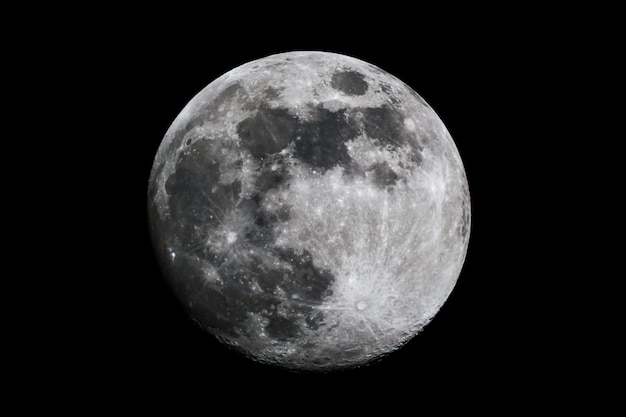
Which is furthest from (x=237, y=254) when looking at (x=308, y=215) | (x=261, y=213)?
(x=308, y=215)

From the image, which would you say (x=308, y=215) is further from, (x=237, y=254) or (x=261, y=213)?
(x=237, y=254)

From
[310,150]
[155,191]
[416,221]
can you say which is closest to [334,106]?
[310,150]

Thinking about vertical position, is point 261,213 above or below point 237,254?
above

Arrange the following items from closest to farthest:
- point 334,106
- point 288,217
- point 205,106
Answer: point 288,217
point 334,106
point 205,106

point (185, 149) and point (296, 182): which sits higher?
point (185, 149)

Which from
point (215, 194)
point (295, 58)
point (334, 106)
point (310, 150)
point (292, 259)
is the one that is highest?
point (295, 58)

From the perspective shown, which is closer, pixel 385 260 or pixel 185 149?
pixel 385 260

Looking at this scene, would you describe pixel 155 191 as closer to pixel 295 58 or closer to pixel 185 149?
pixel 185 149

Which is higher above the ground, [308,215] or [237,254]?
[308,215]
